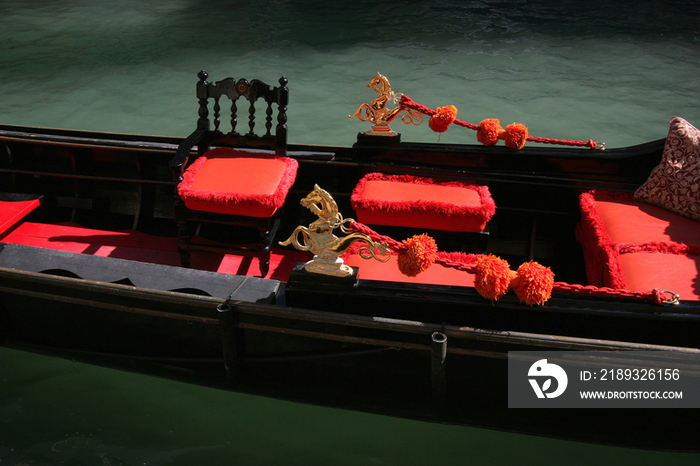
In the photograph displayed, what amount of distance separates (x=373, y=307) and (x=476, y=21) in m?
8.19

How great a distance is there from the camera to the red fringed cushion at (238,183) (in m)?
2.49

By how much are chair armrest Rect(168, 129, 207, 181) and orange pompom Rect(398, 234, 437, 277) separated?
1212mm

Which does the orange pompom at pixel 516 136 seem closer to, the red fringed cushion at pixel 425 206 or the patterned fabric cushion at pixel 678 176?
the red fringed cushion at pixel 425 206

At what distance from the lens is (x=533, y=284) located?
1.71 meters

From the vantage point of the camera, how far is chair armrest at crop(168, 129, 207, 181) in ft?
8.34

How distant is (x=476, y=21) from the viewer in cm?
903

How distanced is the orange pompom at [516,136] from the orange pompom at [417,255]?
3.67ft

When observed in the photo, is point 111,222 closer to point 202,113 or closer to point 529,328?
point 202,113

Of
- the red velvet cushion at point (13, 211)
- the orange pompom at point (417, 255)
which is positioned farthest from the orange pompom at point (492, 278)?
the red velvet cushion at point (13, 211)

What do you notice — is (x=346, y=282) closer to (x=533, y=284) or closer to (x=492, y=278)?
(x=492, y=278)

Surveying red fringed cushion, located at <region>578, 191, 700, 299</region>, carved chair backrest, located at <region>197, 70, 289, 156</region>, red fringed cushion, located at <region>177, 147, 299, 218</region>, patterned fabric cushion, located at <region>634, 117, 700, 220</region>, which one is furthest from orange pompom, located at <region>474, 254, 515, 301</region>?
carved chair backrest, located at <region>197, 70, 289, 156</region>

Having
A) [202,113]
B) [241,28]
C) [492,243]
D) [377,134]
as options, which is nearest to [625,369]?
[492,243]

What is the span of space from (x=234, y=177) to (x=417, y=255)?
115cm

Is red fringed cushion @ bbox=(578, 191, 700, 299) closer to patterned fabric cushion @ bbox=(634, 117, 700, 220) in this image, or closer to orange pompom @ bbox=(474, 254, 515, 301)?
patterned fabric cushion @ bbox=(634, 117, 700, 220)
